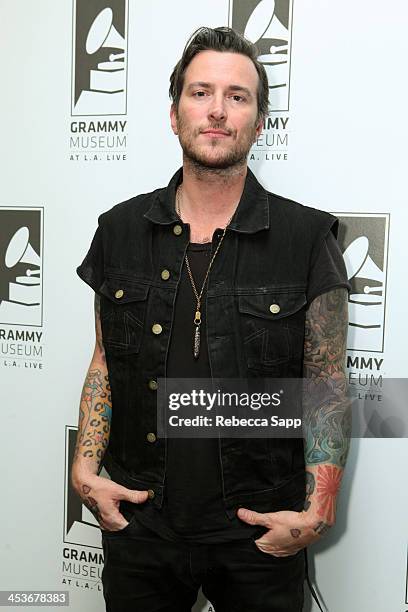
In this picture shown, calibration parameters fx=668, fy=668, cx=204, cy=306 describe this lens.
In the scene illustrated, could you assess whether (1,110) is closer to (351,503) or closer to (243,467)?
(243,467)

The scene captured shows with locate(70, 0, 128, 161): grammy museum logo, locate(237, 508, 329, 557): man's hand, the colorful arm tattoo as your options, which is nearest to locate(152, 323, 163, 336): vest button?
the colorful arm tattoo

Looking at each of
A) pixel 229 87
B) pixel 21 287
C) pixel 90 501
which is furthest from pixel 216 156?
pixel 21 287

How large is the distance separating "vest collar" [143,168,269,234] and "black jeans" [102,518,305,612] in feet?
2.27

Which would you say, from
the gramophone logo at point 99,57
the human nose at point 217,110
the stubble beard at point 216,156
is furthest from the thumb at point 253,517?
the gramophone logo at point 99,57

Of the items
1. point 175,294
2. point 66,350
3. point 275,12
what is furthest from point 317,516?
point 275,12

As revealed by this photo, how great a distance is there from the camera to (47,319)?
212 centimetres

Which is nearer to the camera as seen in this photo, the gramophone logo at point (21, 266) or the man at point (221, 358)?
the man at point (221, 358)

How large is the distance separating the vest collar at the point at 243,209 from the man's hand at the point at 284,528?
2.05ft

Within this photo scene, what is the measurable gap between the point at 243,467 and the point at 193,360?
0.26 m

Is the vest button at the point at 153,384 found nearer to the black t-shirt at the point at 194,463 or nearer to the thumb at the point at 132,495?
the black t-shirt at the point at 194,463

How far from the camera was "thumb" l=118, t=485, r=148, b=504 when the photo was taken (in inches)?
59.3

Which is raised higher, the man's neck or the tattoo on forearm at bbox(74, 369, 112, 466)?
the man's neck

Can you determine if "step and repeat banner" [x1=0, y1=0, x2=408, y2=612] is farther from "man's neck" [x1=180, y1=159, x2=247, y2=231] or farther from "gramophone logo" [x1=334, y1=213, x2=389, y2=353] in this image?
"man's neck" [x1=180, y1=159, x2=247, y2=231]

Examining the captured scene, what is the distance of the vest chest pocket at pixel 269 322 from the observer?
1.47 m
